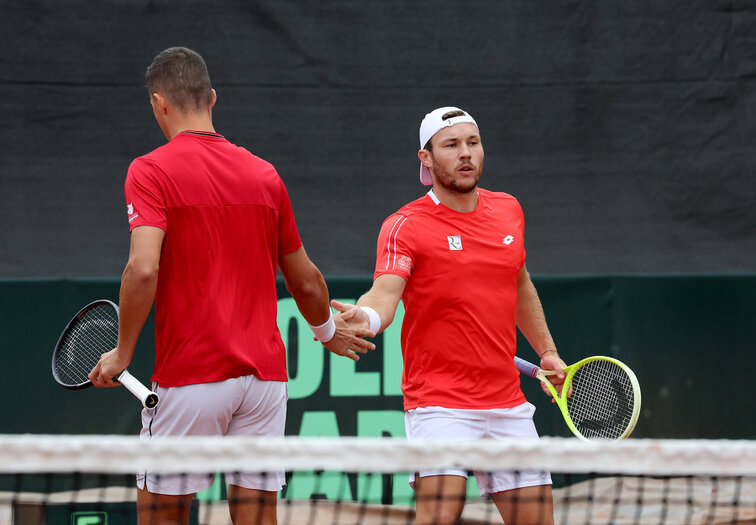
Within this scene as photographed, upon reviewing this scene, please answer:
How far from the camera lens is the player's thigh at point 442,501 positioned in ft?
9.62

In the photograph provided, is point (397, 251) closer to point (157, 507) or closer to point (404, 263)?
point (404, 263)

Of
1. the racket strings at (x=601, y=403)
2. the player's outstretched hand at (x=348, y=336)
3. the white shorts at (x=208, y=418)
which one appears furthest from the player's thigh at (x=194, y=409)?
the racket strings at (x=601, y=403)

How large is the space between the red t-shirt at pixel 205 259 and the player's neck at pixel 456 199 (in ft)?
2.42

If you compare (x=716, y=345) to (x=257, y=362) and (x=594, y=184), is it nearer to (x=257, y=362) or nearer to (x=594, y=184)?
(x=594, y=184)

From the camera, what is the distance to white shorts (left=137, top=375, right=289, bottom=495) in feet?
8.94

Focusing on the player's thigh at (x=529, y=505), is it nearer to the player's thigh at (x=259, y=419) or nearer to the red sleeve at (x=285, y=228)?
the player's thigh at (x=259, y=419)

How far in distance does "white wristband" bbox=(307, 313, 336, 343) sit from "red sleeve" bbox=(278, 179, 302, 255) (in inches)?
10.4

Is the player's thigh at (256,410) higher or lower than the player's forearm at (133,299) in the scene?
lower

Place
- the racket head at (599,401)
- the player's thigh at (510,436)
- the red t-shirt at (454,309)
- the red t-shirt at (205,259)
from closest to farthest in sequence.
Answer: the red t-shirt at (205,259) < the player's thigh at (510,436) < the red t-shirt at (454,309) < the racket head at (599,401)

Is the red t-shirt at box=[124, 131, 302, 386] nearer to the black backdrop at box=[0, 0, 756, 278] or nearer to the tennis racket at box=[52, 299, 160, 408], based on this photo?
the tennis racket at box=[52, 299, 160, 408]

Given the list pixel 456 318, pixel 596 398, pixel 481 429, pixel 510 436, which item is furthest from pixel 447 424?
pixel 596 398

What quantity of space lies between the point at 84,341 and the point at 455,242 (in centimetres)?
134

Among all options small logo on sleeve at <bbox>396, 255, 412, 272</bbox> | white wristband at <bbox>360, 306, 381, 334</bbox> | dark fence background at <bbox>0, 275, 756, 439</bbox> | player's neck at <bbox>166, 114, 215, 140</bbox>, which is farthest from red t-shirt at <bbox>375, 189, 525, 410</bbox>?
dark fence background at <bbox>0, 275, 756, 439</bbox>

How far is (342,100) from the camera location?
5.44 m
